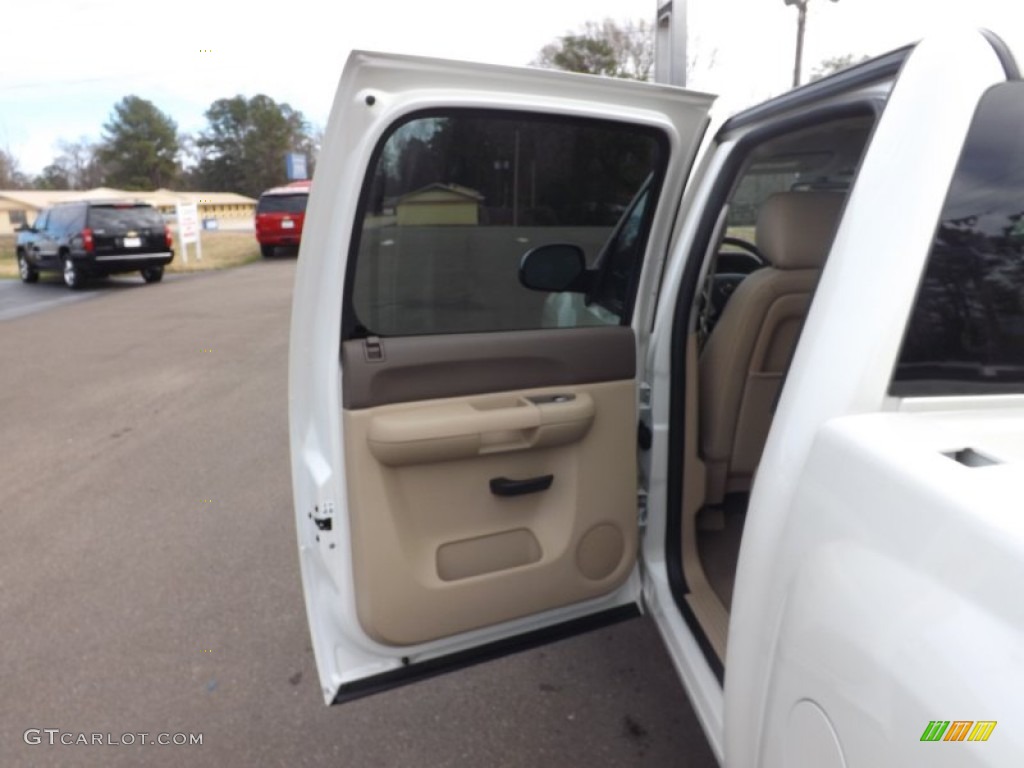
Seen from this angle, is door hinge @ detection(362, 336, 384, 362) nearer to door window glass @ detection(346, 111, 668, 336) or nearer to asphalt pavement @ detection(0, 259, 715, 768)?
door window glass @ detection(346, 111, 668, 336)

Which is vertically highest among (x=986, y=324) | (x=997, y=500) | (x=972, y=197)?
(x=972, y=197)

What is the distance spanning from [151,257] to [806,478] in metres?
17.3

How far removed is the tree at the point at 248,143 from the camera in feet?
147

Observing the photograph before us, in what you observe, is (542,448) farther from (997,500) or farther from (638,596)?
(997,500)

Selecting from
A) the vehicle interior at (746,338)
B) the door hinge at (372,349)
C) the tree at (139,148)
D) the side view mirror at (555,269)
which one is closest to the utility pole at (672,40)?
the vehicle interior at (746,338)

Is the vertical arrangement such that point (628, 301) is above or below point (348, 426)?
above

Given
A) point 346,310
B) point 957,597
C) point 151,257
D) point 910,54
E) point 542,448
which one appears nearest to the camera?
point 957,597

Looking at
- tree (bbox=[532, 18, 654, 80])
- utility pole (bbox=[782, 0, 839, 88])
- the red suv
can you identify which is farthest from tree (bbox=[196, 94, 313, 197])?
utility pole (bbox=[782, 0, 839, 88])

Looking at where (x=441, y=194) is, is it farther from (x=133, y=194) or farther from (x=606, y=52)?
(x=133, y=194)

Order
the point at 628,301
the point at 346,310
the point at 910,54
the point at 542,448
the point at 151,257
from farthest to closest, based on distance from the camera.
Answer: the point at 151,257
the point at 628,301
the point at 542,448
the point at 346,310
the point at 910,54

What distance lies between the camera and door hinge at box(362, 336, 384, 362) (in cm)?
198

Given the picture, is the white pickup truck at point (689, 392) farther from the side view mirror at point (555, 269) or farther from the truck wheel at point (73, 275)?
the truck wheel at point (73, 275)

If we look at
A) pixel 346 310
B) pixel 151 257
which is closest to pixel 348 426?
pixel 346 310

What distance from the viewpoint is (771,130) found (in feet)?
6.63
